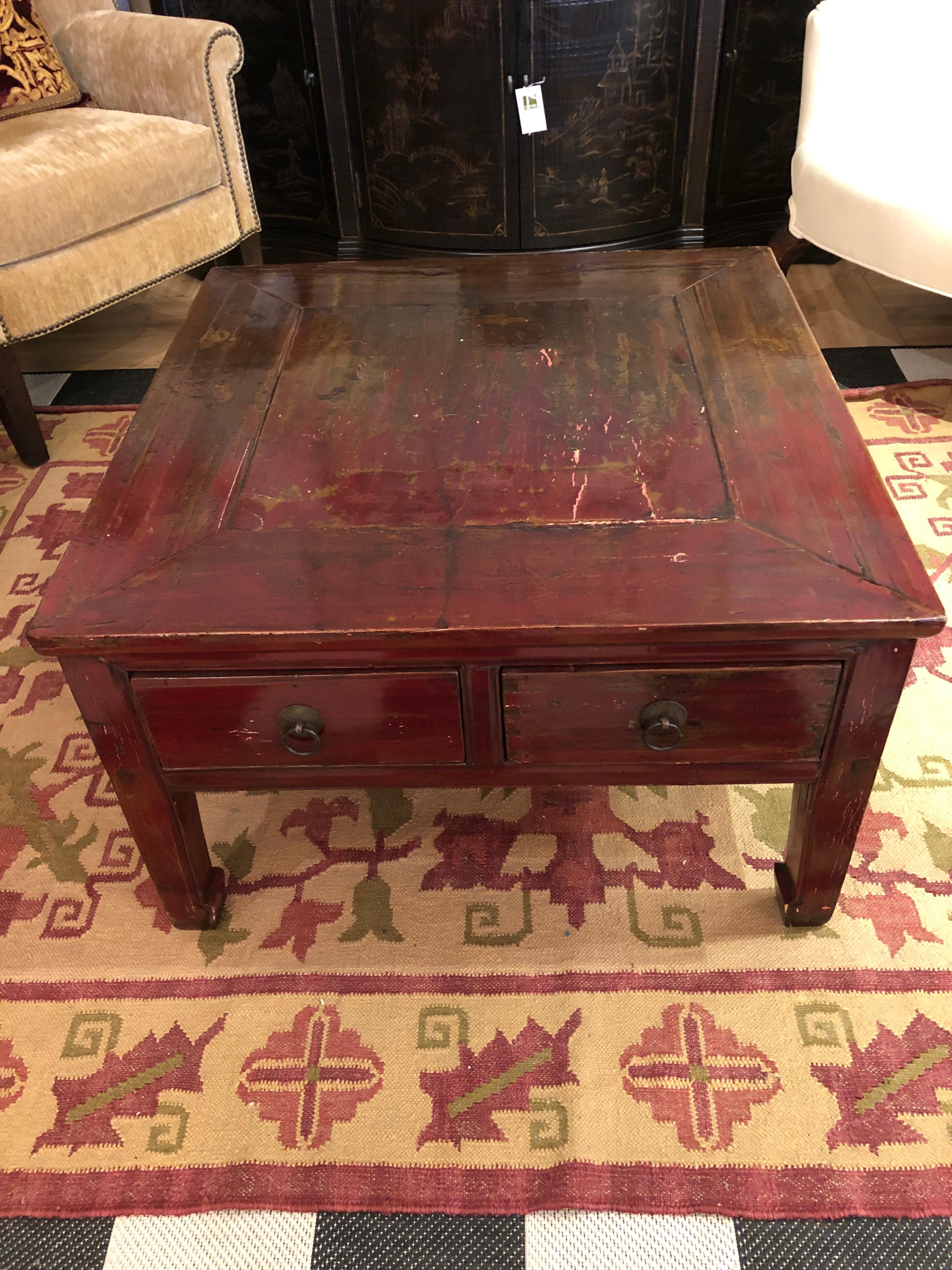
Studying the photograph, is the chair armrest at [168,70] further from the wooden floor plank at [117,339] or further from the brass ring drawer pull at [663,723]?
the brass ring drawer pull at [663,723]

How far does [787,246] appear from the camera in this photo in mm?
2219

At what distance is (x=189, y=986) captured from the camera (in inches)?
45.1

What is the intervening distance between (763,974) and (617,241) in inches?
75.6

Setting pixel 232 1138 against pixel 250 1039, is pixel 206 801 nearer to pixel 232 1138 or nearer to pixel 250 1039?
pixel 250 1039

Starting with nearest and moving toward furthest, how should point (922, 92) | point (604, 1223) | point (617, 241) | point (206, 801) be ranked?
point (604, 1223) < point (206, 801) < point (922, 92) < point (617, 241)

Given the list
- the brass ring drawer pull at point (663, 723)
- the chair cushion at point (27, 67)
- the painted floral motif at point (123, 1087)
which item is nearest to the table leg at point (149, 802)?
the painted floral motif at point (123, 1087)

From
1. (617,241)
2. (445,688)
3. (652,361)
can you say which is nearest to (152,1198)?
(445,688)

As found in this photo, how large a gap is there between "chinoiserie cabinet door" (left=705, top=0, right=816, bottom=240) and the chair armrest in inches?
43.9

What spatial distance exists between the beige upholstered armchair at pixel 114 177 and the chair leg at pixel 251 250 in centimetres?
4

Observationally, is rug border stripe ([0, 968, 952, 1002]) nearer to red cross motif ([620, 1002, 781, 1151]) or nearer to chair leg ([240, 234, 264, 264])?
red cross motif ([620, 1002, 781, 1151])

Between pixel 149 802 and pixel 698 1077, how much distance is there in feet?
2.17

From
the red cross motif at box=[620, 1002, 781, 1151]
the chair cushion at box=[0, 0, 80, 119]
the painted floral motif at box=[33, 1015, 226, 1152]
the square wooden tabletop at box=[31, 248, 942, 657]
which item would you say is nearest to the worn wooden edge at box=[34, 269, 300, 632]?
the square wooden tabletop at box=[31, 248, 942, 657]

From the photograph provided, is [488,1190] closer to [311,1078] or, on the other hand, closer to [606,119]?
[311,1078]

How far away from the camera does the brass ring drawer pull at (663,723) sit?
3.18ft
